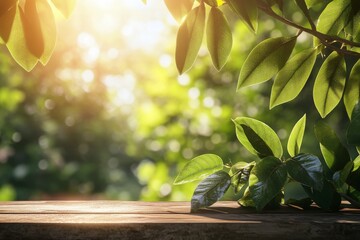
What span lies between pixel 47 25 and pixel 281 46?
1.30 ft

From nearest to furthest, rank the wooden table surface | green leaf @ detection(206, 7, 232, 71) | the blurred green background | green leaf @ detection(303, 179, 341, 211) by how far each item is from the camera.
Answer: the wooden table surface
green leaf @ detection(206, 7, 232, 71)
green leaf @ detection(303, 179, 341, 211)
the blurred green background

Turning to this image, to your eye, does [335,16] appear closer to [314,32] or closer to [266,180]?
[314,32]

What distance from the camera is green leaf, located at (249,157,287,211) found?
0.90 meters

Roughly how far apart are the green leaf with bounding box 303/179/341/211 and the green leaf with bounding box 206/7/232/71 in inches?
11.3

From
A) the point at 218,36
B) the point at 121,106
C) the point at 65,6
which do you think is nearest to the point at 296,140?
the point at 218,36

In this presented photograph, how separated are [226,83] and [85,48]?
1972mm

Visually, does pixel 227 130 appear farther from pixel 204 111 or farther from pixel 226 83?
pixel 226 83

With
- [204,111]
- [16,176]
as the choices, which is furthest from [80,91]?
[16,176]

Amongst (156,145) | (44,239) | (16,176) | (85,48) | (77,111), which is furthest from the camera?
(16,176)

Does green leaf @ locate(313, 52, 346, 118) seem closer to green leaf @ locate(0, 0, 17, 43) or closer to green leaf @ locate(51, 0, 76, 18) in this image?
green leaf @ locate(51, 0, 76, 18)

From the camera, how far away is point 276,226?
2.63ft

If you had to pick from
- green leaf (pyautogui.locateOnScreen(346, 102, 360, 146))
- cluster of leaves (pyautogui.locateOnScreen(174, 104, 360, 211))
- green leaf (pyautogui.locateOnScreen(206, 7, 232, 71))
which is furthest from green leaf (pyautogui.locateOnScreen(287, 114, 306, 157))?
green leaf (pyautogui.locateOnScreen(206, 7, 232, 71))

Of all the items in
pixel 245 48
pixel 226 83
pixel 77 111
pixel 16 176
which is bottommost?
pixel 16 176

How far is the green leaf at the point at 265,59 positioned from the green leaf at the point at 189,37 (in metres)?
0.14
